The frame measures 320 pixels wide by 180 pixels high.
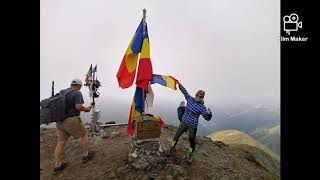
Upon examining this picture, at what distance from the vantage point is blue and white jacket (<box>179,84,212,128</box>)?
24.1 ft

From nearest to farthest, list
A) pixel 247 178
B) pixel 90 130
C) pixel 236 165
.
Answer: pixel 247 178, pixel 236 165, pixel 90 130

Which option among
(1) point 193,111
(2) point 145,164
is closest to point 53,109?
(2) point 145,164

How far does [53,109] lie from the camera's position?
6.82 m

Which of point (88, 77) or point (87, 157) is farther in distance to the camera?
point (88, 77)

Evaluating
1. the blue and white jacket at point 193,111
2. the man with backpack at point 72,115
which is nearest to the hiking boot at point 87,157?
the man with backpack at point 72,115

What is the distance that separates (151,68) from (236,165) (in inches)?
211

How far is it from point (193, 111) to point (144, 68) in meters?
2.24

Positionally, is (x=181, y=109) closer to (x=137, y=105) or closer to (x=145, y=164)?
(x=137, y=105)

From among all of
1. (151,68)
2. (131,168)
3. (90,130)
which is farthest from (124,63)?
(90,130)

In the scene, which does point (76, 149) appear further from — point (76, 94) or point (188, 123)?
point (188, 123)

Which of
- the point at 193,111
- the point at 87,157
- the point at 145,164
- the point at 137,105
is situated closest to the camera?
the point at 145,164

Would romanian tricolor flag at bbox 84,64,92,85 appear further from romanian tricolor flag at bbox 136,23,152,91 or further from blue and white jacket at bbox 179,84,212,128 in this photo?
blue and white jacket at bbox 179,84,212,128

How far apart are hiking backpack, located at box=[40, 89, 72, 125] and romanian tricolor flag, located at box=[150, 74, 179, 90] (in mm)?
2946
